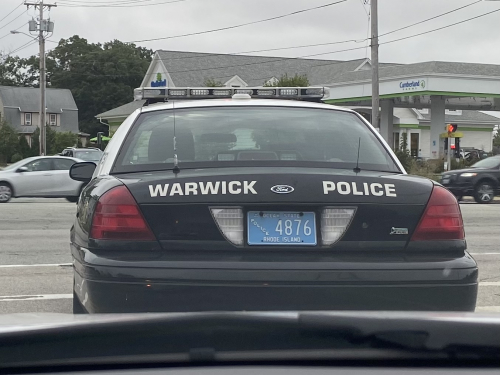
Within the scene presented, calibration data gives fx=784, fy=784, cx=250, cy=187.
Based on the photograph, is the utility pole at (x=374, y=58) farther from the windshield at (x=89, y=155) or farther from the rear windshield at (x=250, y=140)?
the rear windshield at (x=250, y=140)

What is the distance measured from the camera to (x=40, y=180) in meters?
21.5

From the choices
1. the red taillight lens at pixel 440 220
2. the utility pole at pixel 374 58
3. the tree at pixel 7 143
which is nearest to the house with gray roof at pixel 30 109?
the tree at pixel 7 143

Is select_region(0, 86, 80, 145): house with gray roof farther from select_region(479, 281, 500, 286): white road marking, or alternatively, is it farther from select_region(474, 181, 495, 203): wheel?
select_region(479, 281, 500, 286): white road marking

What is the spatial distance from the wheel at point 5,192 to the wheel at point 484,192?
13.3 m

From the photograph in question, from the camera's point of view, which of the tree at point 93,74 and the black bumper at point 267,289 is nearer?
the black bumper at point 267,289

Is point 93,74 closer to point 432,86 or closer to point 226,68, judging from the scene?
point 226,68

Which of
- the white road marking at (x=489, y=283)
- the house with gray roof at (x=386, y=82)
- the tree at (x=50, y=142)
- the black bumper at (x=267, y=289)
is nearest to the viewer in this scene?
the black bumper at (x=267, y=289)

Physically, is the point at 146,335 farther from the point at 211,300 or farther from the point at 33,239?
the point at 33,239

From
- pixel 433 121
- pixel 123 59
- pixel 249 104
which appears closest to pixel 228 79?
pixel 433 121

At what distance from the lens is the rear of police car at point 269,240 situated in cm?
366

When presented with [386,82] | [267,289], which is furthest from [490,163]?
[267,289]

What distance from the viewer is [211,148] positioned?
4.44 metres

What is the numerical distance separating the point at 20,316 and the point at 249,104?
9.09 feet

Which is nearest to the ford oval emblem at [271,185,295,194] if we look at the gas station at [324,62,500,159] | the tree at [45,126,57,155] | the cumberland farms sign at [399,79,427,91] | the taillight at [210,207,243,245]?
the taillight at [210,207,243,245]
